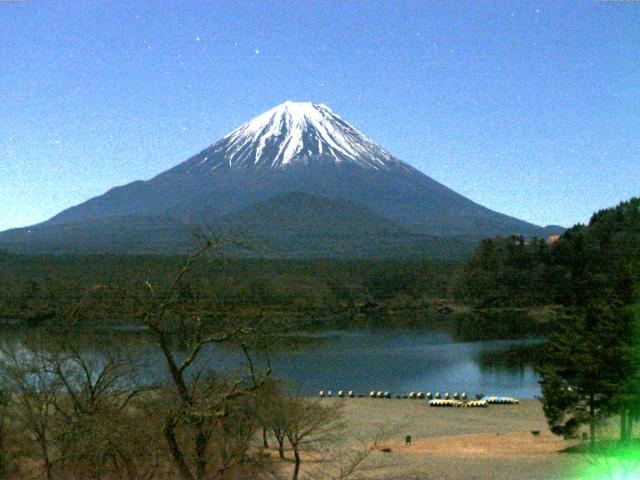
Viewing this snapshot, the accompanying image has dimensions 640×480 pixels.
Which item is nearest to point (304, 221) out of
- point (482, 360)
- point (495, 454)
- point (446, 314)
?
point (446, 314)

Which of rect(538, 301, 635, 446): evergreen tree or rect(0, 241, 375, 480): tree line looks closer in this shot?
rect(0, 241, 375, 480): tree line

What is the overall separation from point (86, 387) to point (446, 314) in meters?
69.9

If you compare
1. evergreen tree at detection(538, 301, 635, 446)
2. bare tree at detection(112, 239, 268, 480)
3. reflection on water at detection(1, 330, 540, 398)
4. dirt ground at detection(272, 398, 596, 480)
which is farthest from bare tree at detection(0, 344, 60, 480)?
reflection on water at detection(1, 330, 540, 398)

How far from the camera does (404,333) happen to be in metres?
59.9

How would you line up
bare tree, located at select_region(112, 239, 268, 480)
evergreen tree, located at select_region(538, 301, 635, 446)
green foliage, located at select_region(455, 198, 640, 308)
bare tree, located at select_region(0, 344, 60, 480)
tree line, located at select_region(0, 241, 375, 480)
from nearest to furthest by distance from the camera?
bare tree, located at select_region(112, 239, 268, 480)
tree line, located at select_region(0, 241, 375, 480)
bare tree, located at select_region(0, 344, 60, 480)
evergreen tree, located at select_region(538, 301, 635, 446)
green foliage, located at select_region(455, 198, 640, 308)

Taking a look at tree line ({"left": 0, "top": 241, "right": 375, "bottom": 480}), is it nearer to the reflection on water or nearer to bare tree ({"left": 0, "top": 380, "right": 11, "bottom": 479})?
bare tree ({"left": 0, "top": 380, "right": 11, "bottom": 479})

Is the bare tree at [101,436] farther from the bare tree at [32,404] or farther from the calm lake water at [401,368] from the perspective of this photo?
the calm lake water at [401,368]

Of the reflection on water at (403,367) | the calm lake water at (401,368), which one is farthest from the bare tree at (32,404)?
the calm lake water at (401,368)

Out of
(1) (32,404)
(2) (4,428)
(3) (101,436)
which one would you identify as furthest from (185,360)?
(2) (4,428)

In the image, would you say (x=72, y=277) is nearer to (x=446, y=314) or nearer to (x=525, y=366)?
(x=446, y=314)

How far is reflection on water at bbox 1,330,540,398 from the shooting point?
35.4 metres

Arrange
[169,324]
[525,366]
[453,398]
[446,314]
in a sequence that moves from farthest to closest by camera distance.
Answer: [446,314], [525,366], [453,398], [169,324]

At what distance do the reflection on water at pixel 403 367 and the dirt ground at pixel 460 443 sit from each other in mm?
3496

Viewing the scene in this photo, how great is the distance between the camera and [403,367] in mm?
42062
